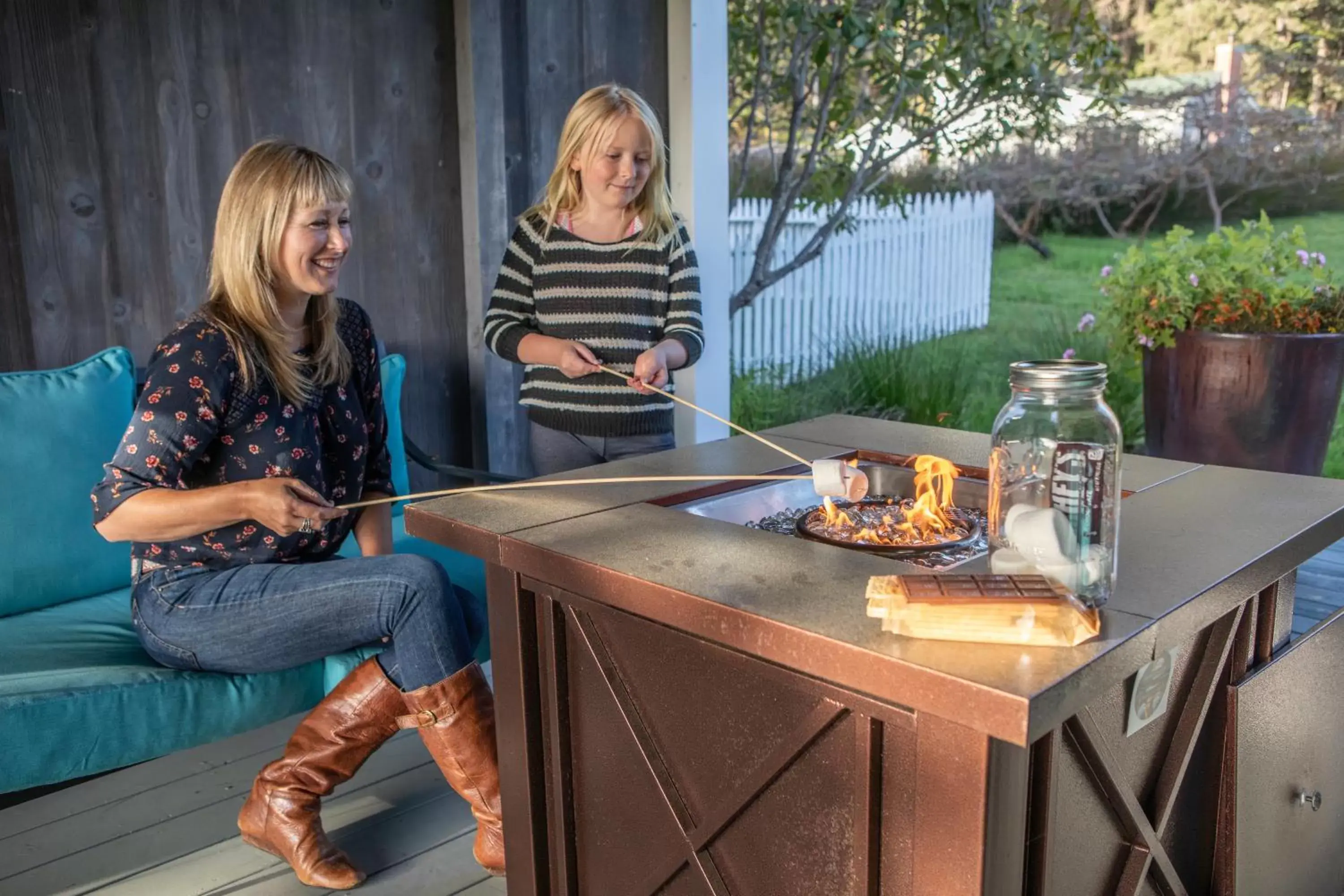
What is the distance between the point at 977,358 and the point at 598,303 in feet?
16.3

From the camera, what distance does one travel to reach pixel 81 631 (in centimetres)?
220

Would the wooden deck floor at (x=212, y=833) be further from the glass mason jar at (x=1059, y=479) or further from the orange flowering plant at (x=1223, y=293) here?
the orange flowering plant at (x=1223, y=293)

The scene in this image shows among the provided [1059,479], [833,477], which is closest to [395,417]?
[833,477]

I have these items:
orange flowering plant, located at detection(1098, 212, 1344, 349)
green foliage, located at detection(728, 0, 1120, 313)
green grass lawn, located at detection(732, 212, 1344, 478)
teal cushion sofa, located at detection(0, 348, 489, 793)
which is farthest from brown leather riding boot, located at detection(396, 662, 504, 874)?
green grass lawn, located at detection(732, 212, 1344, 478)

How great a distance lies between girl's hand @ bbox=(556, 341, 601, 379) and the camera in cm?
248

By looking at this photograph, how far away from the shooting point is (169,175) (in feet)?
9.02

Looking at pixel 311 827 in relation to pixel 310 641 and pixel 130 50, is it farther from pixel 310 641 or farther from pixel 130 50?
pixel 130 50

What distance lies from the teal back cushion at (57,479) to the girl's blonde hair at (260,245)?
606mm

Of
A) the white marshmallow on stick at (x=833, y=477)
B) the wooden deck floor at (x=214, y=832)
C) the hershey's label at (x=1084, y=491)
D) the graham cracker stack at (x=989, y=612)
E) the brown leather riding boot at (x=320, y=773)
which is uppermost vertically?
the hershey's label at (x=1084, y=491)

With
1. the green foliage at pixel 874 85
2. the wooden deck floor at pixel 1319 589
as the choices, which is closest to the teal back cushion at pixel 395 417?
the wooden deck floor at pixel 1319 589

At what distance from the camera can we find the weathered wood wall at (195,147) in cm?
255

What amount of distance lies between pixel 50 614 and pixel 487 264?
1540 millimetres

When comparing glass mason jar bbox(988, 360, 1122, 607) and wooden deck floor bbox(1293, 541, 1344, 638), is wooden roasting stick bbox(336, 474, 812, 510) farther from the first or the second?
wooden deck floor bbox(1293, 541, 1344, 638)

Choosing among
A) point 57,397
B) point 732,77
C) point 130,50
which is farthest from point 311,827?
point 732,77
